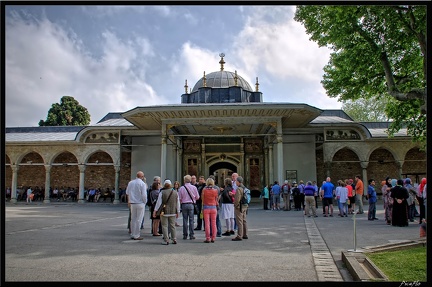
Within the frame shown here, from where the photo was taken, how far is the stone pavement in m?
5.26

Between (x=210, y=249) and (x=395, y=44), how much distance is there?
1266 cm

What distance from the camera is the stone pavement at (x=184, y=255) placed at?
17.3ft

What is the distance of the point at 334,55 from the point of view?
1961 centimetres

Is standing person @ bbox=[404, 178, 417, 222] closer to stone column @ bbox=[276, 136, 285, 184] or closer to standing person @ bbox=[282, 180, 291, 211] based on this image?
standing person @ bbox=[282, 180, 291, 211]

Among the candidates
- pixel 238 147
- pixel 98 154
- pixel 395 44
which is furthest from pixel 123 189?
pixel 395 44

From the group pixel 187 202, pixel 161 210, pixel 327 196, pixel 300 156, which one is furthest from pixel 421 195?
pixel 300 156

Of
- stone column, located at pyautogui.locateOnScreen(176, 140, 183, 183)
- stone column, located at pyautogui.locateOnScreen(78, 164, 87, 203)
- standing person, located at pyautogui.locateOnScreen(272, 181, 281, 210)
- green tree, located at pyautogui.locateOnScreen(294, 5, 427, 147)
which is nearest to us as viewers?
green tree, located at pyautogui.locateOnScreen(294, 5, 427, 147)

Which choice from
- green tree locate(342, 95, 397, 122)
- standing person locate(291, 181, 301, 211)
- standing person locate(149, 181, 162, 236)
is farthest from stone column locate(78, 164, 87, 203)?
green tree locate(342, 95, 397, 122)

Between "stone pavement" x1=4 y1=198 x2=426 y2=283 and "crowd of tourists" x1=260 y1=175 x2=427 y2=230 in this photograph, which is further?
"crowd of tourists" x1=260 y1=175 x2=427 y2=230

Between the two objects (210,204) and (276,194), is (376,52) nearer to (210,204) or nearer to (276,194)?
(276,194)

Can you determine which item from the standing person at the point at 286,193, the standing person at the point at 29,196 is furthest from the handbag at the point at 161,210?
the standing person at the point at 29,196

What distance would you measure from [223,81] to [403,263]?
2496 cm

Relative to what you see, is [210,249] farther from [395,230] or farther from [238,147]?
[238,147]

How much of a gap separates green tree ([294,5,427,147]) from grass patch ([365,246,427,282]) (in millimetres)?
7104
